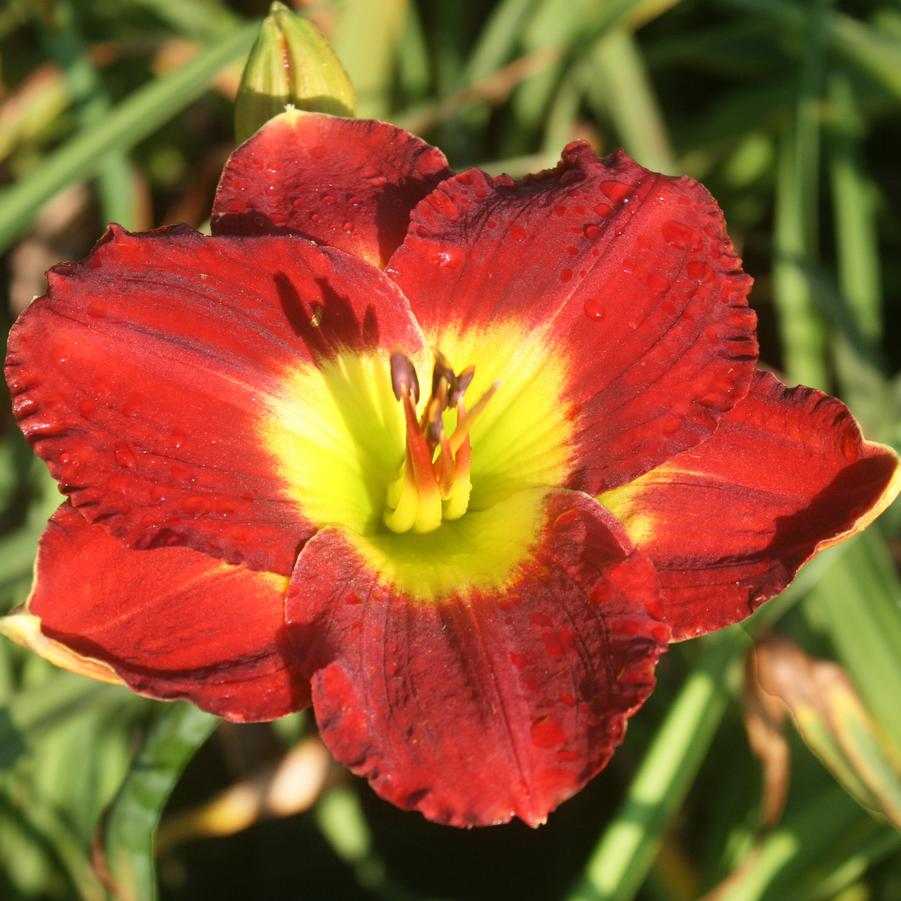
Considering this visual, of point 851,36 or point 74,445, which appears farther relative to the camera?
point 851,36

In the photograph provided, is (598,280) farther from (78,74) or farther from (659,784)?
(78,74)

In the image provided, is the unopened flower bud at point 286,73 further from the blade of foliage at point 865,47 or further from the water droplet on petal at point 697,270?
the blade of foliage at point 865,47

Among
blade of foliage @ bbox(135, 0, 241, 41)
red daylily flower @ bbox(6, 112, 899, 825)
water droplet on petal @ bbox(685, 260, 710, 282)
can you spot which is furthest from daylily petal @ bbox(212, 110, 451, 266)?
blade of foliage @ bbox(135, 0, 241, 41)

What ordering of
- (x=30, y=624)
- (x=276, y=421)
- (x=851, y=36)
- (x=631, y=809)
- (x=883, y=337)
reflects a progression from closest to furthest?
(x=30, y=624)
(x=276, y=421)
(x=631, y=809)
(x=851, y=36)
(x=883, y=337)

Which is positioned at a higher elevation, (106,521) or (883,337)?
(106,521)

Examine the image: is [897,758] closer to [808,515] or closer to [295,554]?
[808,515]

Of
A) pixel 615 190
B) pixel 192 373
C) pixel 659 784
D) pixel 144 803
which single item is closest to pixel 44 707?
pixel 144 803

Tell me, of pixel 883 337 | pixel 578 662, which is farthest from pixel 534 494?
pixel 883 337
